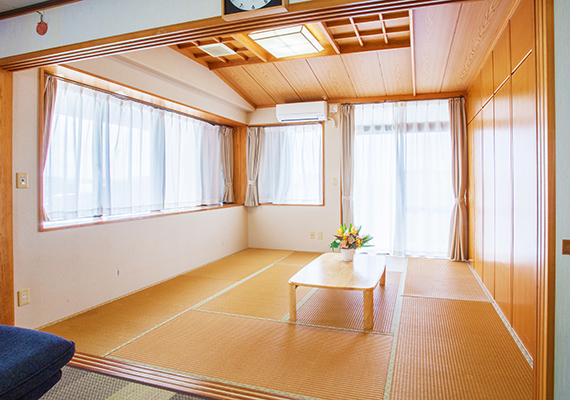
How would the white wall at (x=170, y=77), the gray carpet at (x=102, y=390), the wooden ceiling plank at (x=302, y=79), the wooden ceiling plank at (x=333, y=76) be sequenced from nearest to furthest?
1. the gray carpet at (x=102, y=390)
2. the white wall at (x=170, y=77)
3. the wooden ceiling plank at (x=333, y=76)
4. the wooden ceiling plank at (x=302, y=79)

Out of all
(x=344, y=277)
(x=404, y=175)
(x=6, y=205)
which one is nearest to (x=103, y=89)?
(x=6, y=205)

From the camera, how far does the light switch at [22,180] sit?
279 cm

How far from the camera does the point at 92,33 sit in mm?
2221

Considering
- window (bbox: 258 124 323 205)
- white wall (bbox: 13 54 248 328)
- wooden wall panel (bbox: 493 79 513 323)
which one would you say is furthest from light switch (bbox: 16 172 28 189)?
window (bbox: 258 124 323 205)

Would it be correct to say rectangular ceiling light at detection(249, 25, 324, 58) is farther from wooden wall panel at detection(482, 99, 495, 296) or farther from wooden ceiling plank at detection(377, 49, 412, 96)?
wooden wall panel at detection(482, 99, 495, 296)

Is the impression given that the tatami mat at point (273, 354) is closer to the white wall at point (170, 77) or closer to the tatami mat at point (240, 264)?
the tatami mat at point (240, 264)

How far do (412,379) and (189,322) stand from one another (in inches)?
70.8

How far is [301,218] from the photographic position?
6.17 metres

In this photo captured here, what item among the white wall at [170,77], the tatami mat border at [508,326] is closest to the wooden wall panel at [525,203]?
the tatami mat border at [508,326]

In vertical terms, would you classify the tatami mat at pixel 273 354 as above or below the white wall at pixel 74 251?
below

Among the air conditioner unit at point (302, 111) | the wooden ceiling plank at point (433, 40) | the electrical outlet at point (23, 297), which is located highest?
the wooden ceiling plank at point (433, 40)

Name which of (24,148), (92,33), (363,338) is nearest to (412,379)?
(363,338)

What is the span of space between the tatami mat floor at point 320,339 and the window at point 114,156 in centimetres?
103

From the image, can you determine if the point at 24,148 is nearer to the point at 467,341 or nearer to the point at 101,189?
the point at 101,189
